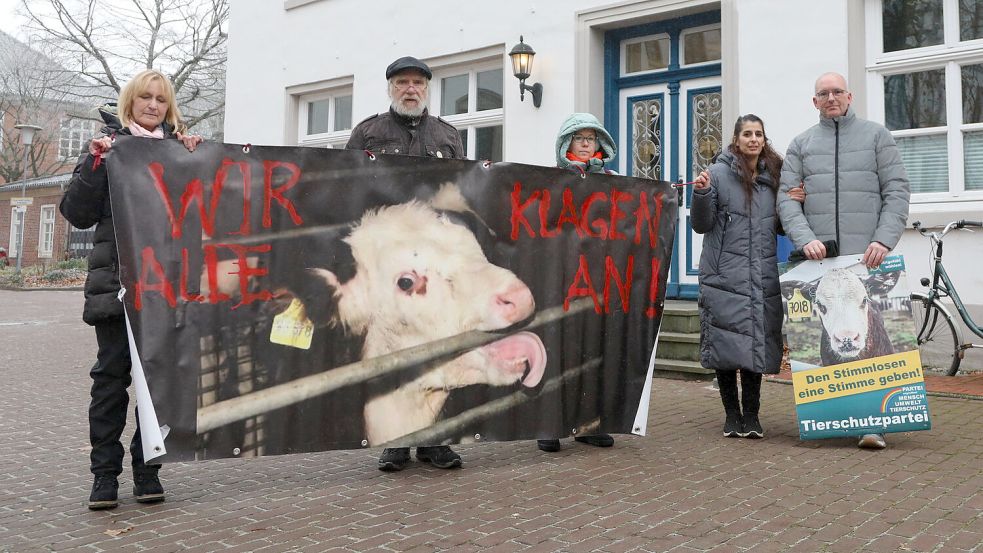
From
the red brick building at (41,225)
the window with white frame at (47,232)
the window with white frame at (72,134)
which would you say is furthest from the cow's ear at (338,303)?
the window with white frame at (72,134)

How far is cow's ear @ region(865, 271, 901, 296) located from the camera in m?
4.66

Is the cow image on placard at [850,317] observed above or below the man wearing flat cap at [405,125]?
below

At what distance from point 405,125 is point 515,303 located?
115 cm

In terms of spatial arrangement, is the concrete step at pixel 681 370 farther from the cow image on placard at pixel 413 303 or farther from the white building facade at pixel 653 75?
the cow image on placard at pixel 413 303

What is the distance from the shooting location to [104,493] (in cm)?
352

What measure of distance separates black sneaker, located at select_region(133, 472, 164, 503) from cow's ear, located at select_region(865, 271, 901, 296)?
3832mm

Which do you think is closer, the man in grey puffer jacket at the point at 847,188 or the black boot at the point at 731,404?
the man in grey puffer jacket at the point at 847,188

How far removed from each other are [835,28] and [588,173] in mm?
4561

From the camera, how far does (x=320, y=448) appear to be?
12.5 feet

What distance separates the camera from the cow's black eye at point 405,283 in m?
4.09

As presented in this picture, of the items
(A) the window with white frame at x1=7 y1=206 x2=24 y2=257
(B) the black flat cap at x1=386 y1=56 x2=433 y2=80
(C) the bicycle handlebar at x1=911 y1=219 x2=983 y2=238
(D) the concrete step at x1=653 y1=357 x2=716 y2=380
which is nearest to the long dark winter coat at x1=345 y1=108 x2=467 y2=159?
(B) the black flat cap at x1=386 y1=56 x2=433 y2=80

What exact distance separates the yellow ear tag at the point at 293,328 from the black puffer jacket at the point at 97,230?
65cm

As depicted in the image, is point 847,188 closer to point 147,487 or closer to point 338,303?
point 338,303

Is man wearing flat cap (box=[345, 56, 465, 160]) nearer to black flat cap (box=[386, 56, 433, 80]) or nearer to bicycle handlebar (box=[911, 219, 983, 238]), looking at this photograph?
black flat cap (box=[386, 56, 433, 80])
